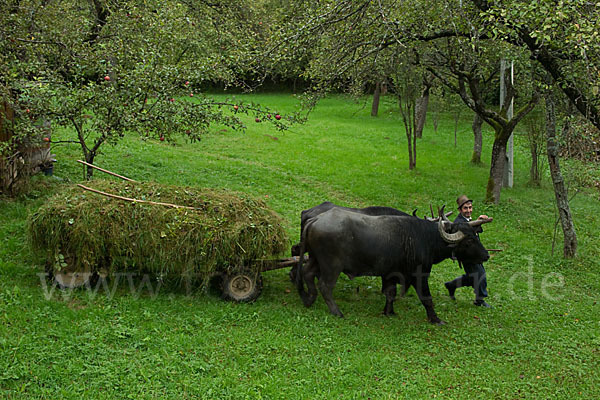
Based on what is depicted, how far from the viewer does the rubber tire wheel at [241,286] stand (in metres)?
8.17

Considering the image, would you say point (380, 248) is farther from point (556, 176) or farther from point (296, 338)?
point (556, 176)

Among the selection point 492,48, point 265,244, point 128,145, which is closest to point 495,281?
point 265,244

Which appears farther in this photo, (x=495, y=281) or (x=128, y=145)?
(x=128, y=145)

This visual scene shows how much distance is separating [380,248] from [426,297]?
43.6 inches

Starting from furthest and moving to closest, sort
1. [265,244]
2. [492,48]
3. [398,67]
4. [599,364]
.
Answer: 1. [398,67]
2. [492,48]
3. [265,244]
4. [599,364]

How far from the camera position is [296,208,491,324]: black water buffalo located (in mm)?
8336

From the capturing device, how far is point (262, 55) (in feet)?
30.3

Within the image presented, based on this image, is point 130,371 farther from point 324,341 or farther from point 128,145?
point 128,145

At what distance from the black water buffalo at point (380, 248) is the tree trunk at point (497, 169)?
7.60 metres

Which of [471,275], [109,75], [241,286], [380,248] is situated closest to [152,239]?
[241,286]

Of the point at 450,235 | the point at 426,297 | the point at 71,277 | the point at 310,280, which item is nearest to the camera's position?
the point at 71,277

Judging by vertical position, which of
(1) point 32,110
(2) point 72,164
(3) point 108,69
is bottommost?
(2) point 72,164

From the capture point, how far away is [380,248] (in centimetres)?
845

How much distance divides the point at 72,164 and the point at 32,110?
4590 millimetres
